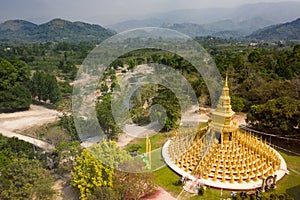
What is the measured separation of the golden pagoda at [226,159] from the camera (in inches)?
509

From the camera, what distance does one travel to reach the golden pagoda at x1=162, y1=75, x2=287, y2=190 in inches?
509

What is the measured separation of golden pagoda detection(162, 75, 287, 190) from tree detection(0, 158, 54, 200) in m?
6.36

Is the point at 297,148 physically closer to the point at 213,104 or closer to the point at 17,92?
the point at 213,104

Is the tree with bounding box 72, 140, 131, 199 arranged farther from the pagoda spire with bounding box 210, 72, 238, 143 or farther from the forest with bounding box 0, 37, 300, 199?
the pagoda spire with bounding box 210, 72, 238, 143

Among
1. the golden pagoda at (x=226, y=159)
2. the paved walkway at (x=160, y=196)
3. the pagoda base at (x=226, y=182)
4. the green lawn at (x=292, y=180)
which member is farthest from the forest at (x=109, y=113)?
the golden pagoda at (x=226, y=159)

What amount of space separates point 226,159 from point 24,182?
910cm

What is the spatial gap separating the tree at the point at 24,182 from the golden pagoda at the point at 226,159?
6363 millimetres

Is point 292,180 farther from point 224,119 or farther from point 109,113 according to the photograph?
point 109,113

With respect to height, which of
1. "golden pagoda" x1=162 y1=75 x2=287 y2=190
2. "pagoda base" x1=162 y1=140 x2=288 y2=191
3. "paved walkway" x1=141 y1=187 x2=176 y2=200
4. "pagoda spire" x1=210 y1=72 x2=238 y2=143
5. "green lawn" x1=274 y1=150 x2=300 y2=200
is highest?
"pagoda spire" x1=210 y1=72 x2=238 y2=143

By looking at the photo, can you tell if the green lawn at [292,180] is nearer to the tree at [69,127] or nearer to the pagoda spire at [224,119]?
the pagoda spire at [224,119]

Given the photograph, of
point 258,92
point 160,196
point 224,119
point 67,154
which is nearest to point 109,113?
point 67,154

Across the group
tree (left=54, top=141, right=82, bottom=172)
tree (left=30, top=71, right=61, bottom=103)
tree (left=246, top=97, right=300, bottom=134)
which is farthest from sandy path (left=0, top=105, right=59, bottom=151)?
tree (left=246, top=97, right=300, bottom=134)

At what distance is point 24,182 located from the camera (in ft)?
37.3

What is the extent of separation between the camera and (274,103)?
59.4ft
